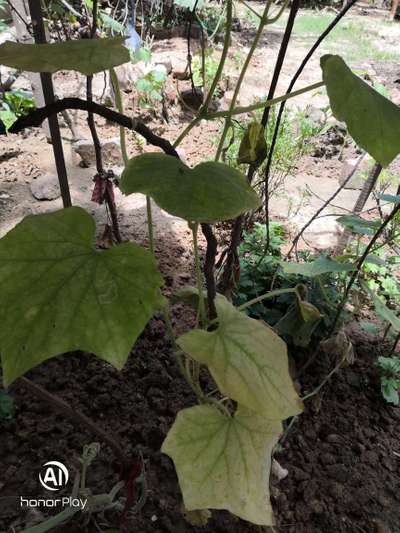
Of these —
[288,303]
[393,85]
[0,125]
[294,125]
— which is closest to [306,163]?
[294,125]

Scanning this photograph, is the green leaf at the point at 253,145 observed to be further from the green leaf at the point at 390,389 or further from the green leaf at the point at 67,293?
the green leaf at the point at 390,389

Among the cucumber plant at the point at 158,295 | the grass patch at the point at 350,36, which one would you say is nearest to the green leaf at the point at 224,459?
the cucumber plant at the point at 158,295

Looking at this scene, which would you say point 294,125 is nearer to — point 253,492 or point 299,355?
point 299,355

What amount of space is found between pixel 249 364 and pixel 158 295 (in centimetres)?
16

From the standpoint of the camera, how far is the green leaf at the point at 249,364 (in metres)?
0.54

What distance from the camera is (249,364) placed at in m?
0.57

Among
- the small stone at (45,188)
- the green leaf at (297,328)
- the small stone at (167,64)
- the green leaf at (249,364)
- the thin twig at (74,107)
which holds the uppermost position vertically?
the thin twig at (74,107)

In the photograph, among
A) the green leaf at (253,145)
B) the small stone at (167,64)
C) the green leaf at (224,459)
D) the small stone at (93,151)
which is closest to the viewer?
the green leaf at (224,459)

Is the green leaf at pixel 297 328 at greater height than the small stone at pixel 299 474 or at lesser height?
greater

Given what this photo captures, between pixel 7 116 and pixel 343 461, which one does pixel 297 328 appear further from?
pixel 7 116

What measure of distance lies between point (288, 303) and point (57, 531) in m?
0.90

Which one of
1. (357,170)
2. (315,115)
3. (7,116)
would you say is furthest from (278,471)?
(315,115)

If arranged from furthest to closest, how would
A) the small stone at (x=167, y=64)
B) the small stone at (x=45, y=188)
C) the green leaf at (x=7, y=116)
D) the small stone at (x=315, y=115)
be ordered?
1. the small stone at (x=167, y=64)
2. the small stone at (x=315, y=115)
3. the green leaf at (x=7, y=116)
4. the small stone at (x=45, y=188)

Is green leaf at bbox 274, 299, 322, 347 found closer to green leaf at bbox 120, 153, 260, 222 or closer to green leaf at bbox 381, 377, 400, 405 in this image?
green leaf at bbox 381, 377, 400, 405
